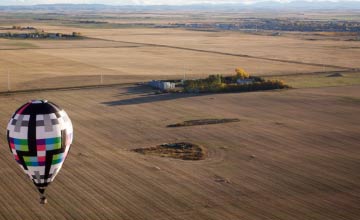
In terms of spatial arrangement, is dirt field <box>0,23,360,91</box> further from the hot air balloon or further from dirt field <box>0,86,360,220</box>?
the hot air balloon

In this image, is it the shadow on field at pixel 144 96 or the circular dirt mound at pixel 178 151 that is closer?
the circular dirt mound at pixel 178 151

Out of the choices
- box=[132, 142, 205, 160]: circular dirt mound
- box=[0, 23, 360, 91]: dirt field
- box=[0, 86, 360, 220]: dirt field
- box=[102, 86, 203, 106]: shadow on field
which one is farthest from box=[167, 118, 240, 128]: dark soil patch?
box=[0, 23, 360, 91]: dirt field

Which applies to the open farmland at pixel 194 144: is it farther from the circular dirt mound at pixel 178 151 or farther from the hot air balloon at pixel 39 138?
the hot air balloon at pixel 39 138

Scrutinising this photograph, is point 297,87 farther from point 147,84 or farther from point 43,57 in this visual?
point 43,57

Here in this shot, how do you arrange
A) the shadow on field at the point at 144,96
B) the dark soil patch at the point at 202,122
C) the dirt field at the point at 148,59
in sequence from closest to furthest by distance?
the dark soil patch at the point at 202,122 < the shadow on field at the point at 144,96 < the dirt field at the point at 148,59

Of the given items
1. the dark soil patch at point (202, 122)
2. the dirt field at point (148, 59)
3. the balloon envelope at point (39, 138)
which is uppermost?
the balloon envelope at point (39, 138)

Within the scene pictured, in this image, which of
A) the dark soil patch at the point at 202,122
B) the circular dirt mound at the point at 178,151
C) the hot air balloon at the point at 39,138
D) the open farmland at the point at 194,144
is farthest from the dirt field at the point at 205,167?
the hot air balloon at the point at 39,138

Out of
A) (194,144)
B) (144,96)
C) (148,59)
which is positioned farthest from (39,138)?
(148,59)

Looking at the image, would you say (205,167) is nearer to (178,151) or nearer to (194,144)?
(178,151)
